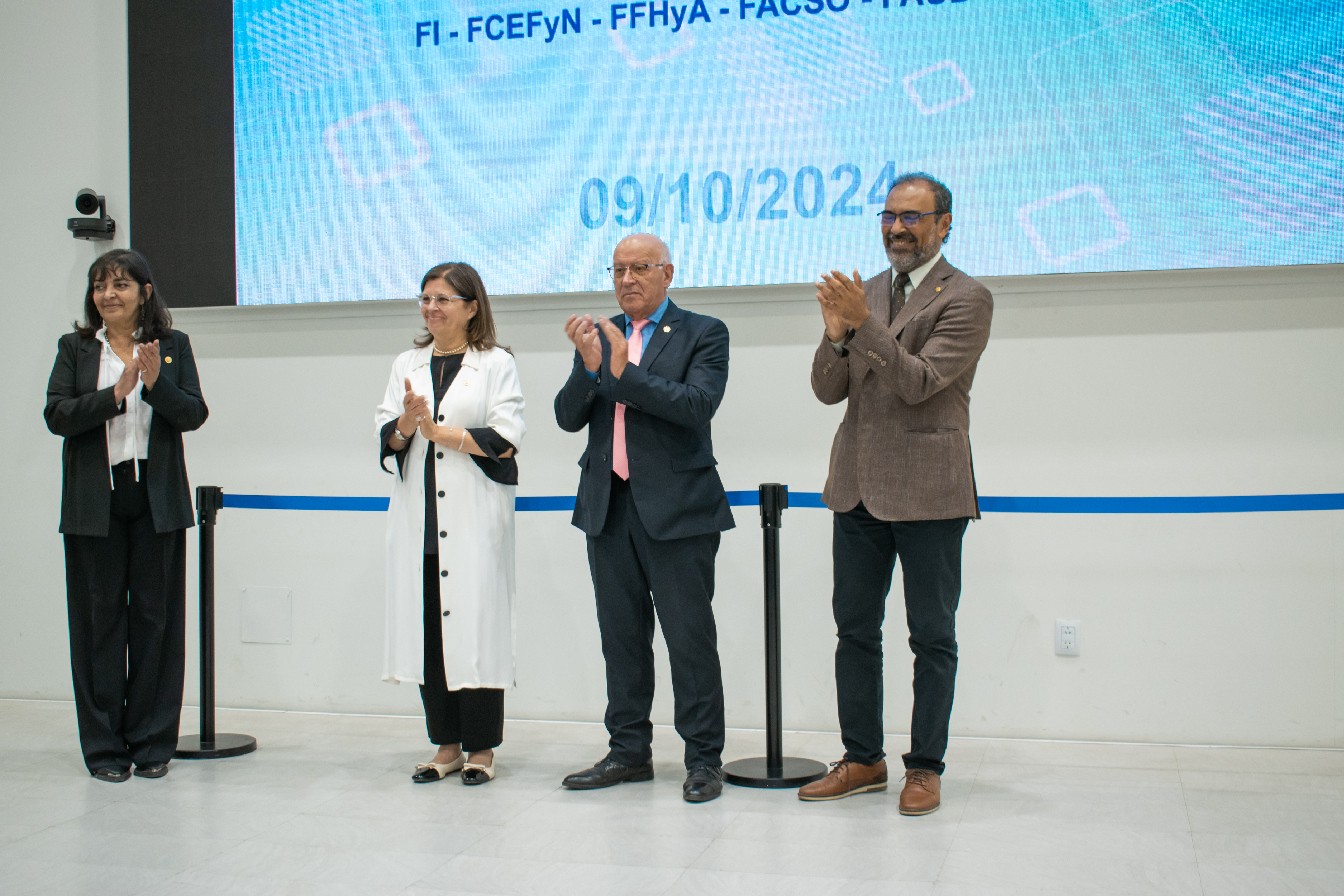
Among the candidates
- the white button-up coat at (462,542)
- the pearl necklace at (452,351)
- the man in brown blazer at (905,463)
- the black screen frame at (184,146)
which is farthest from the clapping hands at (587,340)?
the black screen frame at (184,146)

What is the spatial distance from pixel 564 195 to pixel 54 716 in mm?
2738

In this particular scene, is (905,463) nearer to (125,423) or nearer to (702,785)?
(702,785)

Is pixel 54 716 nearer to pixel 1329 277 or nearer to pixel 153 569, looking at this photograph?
pixel 153 569

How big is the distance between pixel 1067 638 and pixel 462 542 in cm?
202

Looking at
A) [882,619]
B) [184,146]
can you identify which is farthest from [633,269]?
[184,146]

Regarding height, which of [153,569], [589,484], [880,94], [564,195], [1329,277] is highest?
[880,94]

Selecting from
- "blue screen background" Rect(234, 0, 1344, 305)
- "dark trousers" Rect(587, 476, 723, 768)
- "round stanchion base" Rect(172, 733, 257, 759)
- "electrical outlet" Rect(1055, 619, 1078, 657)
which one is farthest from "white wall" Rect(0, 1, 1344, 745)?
"dark trousers" Rect(587, 476, 723, 768)

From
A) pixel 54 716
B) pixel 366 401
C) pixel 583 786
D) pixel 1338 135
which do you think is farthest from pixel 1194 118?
pixel 54 716

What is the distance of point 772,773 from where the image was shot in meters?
3.09

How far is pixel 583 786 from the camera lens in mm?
3045

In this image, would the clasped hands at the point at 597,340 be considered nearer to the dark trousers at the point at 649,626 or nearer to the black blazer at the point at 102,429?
the dark trousers at the point at 649,626

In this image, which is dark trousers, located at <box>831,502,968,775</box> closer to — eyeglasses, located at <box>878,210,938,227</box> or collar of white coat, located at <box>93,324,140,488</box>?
eyeglasses, located at <box>878,210,938,227</box>

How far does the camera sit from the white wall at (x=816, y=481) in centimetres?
351

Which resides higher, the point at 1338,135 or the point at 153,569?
the point at 1338,135
